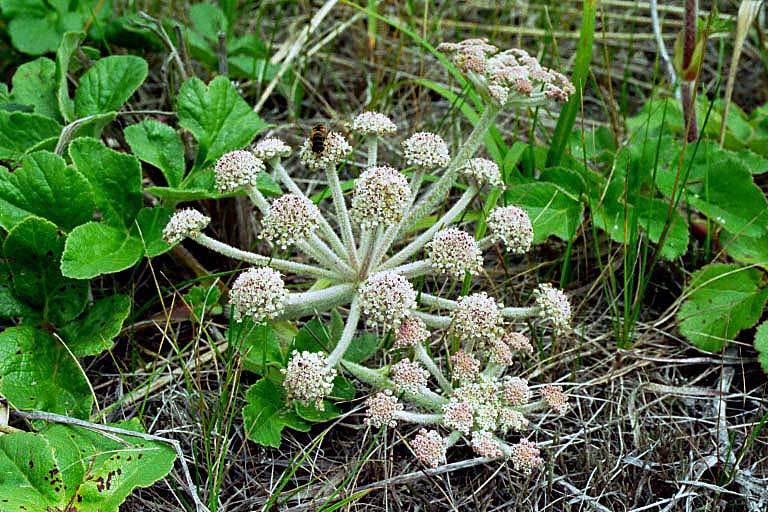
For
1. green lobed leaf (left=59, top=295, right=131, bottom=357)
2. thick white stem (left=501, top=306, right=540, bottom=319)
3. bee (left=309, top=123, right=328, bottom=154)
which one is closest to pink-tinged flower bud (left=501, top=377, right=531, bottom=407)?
thick white stem (left=501, top=306, right=540, bottom=319)

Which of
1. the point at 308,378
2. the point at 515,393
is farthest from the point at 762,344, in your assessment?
the point at 308,378

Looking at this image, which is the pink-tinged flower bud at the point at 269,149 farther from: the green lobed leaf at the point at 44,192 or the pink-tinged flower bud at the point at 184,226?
the green lobed leaf at the point at 44,192

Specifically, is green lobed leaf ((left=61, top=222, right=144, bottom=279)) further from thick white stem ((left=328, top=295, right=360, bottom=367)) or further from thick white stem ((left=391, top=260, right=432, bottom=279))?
thick white stem ((left=391, top=260, right=432, bottom=279))

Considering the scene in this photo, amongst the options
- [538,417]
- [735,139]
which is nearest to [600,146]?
[735,139]

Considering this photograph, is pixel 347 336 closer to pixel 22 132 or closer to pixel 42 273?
pixel 42 273

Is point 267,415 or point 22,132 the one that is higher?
point 22,132

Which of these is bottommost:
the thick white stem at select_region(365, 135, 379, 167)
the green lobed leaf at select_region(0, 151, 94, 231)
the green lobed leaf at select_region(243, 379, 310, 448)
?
the green lobed leaf at select_region(243, 379, 310, 448)

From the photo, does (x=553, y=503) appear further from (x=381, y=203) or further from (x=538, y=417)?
(x=381, y=203)
